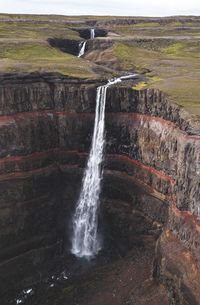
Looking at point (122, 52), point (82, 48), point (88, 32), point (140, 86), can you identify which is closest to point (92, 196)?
point (140, 86)

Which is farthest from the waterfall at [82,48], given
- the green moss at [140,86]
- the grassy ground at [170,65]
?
the green moss at [140,86]

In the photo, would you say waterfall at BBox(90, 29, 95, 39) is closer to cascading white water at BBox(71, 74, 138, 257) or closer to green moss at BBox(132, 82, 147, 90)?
green moss at BBox(132, 82, 147, 90)

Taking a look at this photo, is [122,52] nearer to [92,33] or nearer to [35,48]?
[35,48]

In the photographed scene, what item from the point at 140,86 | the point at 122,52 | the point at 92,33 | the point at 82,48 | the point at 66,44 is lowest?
the point at 140,86

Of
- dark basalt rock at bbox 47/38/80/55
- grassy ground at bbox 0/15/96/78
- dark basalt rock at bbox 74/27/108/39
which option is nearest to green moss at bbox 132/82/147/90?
grassy ground at bbox 0/15/96/78

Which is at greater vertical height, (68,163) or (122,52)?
(122,52)

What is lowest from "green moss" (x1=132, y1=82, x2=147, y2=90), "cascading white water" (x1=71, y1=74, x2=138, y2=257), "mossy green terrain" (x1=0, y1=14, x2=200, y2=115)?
"cascading white water" (x1=71, y1=74, x2=138, y2=257)

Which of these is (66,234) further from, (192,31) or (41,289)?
(192,31)
